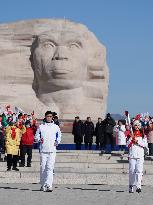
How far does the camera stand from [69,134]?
27531 millimetres

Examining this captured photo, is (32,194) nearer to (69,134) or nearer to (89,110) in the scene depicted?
(69,134)

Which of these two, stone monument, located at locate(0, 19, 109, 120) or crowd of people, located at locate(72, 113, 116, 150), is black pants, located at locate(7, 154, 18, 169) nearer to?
crowd of people, located at locate(72, 113, 116, 150)

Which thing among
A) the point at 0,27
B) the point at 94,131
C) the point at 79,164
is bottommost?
the point at 79,164

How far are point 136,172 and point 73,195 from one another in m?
1.26

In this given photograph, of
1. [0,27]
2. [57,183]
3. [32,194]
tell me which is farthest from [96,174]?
[0,27]

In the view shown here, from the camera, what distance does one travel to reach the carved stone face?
28453 mm

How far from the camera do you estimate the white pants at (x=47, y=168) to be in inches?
384

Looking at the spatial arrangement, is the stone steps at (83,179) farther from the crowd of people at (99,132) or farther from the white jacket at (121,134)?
the crowd of people at (99,132)

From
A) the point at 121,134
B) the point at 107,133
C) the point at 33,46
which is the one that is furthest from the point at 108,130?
the point at 33,46

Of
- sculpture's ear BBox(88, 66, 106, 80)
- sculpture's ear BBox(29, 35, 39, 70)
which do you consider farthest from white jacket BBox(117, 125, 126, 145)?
sculpture's ear BBox(88, 66, 106, 80)

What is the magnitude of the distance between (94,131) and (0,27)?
44.6ft

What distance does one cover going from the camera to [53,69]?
28562 mm

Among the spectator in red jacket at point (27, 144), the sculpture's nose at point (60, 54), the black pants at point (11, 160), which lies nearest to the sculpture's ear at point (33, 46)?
the sculpture's nose at point (60, 54)

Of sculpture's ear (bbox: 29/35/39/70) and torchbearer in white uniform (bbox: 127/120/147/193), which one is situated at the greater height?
sculpture's ear (bbox: 29/35/39/70)
